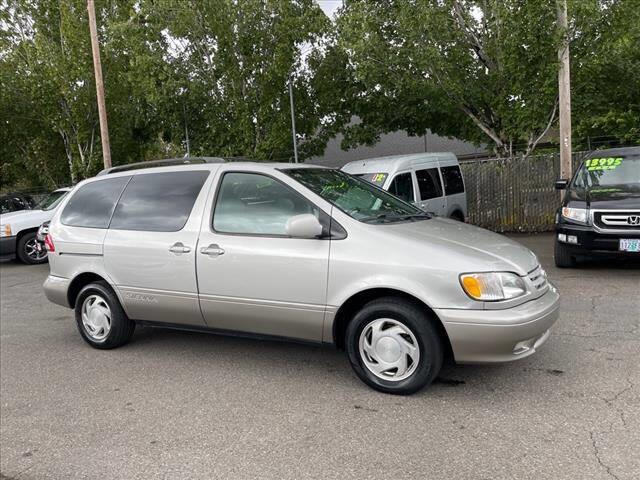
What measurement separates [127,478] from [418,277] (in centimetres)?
213

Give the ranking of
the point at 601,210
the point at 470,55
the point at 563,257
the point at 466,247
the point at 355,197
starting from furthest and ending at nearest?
1. the point at 470,55
2. the point at 563,257
3. the point at 601,210
4. the point at 355,197
5. the point at 466,247

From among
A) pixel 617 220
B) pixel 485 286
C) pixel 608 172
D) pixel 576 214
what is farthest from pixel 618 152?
pixel 485 286

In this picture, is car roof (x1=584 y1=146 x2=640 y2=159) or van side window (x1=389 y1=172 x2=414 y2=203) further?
van side window (x1=389 y1=172 x2=414 y2=203)

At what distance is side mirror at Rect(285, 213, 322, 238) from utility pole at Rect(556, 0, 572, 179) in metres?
8.45

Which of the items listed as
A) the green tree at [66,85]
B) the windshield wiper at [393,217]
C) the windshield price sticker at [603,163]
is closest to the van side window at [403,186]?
the windshield price sticker at [603,163]

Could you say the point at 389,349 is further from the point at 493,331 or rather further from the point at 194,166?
the point at 194,166

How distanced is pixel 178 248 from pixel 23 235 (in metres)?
9.04

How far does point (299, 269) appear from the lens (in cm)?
412

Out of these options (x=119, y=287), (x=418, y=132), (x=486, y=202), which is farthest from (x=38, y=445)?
(x=418, y=132)

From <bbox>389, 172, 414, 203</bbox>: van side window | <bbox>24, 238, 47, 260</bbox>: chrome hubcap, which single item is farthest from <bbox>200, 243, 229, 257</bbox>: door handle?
<bbox>24, 238, 47, 260</bbox>: chrome hubcap

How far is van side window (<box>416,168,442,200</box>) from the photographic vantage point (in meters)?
9.74

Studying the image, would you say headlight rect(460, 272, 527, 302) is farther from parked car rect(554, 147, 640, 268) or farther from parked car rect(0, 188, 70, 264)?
parked car rect(0, 188, 70, 264)

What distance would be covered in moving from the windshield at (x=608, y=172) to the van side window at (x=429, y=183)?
2.45m

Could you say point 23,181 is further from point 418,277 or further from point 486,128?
point 418,277
